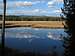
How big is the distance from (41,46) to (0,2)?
1.15m

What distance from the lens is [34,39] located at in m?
4.63

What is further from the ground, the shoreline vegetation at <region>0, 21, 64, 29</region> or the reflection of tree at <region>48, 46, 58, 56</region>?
the shoreline vegetation at <region>0, 21, 64, 29</region>

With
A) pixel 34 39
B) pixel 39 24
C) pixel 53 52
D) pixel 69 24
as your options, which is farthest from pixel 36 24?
pixel 69 24

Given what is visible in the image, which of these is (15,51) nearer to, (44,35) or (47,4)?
(44,35)

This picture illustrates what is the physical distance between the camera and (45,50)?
4406mm

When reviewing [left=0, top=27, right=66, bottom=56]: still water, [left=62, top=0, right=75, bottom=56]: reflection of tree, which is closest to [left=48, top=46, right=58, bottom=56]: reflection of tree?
[left=0, top=27, right=66, bottom=56]: still water

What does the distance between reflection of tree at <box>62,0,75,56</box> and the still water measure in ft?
0.98

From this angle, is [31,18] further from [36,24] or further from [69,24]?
[69,24]

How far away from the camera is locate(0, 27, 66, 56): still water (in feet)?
14.2

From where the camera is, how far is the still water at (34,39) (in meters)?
4.34

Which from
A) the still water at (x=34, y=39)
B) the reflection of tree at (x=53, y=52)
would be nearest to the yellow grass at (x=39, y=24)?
the still water at (x=34, y=39)

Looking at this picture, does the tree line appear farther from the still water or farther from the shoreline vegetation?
the still water

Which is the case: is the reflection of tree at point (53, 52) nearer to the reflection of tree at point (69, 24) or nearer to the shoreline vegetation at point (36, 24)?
the reflection of tree at point (69, 24)

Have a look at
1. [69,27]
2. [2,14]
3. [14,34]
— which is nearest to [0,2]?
[2,14]
